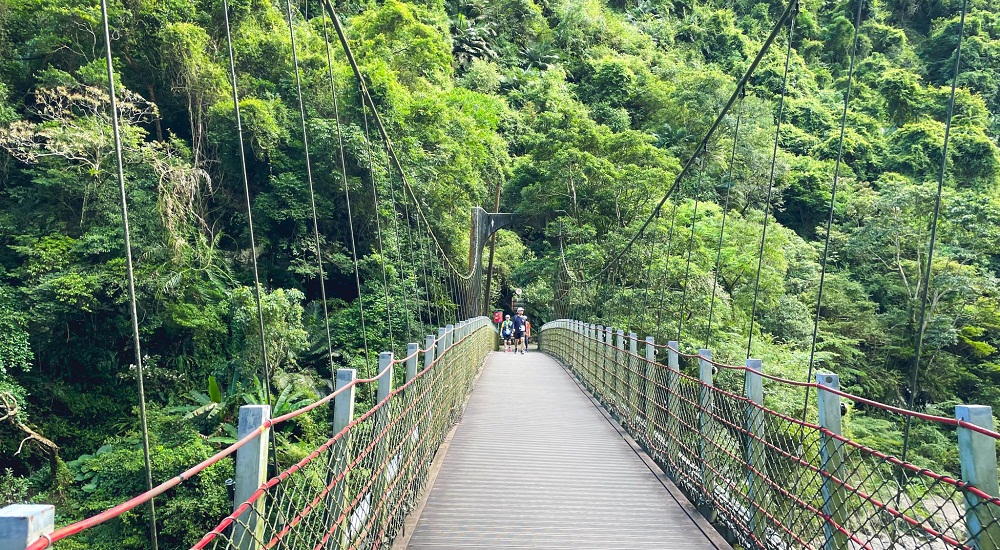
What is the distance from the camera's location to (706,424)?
2654 millimetres

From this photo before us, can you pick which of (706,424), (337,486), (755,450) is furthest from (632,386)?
(337,486)

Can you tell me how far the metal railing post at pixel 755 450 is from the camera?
208 cm

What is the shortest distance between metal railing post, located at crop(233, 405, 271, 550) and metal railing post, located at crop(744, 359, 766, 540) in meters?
1.55

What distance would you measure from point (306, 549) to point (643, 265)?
11.7 metres

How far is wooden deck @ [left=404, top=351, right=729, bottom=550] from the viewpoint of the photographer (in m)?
2.22

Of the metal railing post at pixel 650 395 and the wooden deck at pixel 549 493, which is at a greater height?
the metal railing post at pixel 650 395

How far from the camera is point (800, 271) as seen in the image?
46.6 ft

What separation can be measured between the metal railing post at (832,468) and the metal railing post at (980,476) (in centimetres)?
47

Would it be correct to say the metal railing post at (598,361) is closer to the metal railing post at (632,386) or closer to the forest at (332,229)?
the forest at (332,229)

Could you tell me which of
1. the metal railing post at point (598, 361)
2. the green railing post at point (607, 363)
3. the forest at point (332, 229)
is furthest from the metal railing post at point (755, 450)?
the metal railing post at point (598, 361)

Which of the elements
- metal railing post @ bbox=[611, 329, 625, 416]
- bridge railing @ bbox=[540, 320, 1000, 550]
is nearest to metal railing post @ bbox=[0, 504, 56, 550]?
bridge railing @ bbox=[540, 320, 1000, 550]

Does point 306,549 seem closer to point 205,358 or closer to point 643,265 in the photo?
point 205,358

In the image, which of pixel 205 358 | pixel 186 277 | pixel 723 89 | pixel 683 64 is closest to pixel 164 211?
pixel 186 277

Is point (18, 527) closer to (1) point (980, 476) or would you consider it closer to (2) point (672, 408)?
(1) point (980, 476)
